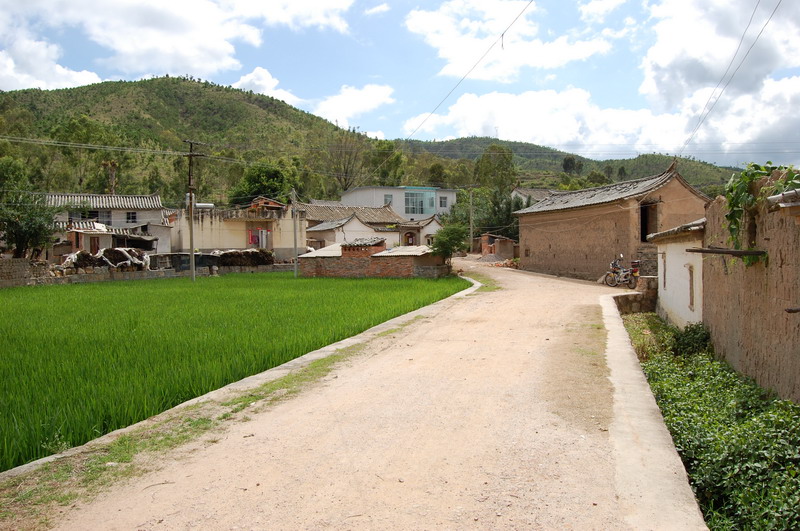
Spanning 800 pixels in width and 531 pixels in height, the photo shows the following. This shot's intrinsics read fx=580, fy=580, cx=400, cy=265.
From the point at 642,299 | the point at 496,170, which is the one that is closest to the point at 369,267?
the point at 642,299

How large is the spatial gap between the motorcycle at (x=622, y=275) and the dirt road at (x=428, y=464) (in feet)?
54.5

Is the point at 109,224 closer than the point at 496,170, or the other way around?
the point at 109,224

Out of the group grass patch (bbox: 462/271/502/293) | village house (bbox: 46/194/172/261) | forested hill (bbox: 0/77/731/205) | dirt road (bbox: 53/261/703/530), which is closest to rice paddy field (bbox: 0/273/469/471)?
dirt road (bbox: 53/261/703/530)

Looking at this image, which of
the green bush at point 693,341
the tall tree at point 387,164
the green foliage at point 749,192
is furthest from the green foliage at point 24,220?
the tall tree at point 387,164

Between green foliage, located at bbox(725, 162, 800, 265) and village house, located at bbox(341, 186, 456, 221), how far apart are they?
5366 centimetres

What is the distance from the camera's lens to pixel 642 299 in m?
18.4

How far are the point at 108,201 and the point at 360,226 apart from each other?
1915cm

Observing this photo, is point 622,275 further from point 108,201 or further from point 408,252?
point 108,201

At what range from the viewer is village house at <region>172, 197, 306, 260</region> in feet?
141

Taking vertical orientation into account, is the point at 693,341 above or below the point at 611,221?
below

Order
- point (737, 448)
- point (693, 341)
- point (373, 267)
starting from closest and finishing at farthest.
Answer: point (737, 448)
point (693, 341)
point (373, 267)

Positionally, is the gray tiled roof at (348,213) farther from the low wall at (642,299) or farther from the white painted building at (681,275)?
the white painted building at (681,275)

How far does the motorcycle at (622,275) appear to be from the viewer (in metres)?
22.9

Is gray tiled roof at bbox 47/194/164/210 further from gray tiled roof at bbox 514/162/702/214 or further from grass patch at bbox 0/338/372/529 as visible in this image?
grass patch at bbox 0/338/372/529
